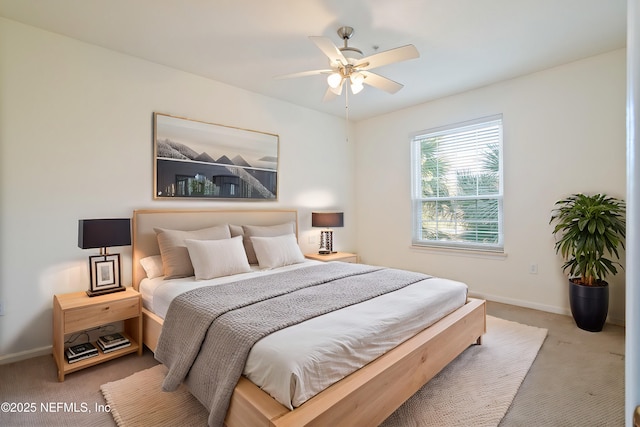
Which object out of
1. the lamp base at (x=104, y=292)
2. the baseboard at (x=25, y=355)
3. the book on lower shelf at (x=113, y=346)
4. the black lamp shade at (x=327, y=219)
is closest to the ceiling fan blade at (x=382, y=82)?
the black lamp shade at (x=327, y=219)

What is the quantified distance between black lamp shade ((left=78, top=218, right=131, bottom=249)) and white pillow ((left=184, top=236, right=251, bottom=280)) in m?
0.52

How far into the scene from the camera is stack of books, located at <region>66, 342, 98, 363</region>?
7.72 ft

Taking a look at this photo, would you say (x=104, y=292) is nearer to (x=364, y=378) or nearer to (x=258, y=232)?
(x=258, y=232)

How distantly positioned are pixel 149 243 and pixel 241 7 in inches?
88.6

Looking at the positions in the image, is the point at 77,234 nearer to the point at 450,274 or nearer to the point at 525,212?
the point at 450,274

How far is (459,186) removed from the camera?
425 centimetres

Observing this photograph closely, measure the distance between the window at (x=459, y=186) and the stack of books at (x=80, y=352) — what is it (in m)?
3.95

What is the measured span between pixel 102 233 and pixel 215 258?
2.91 feet

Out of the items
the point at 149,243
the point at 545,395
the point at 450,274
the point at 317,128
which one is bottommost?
the point at 545,395

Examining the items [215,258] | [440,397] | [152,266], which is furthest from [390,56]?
[152,266]

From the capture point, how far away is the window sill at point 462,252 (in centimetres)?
389

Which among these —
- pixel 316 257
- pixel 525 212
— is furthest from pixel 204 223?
pixel 525 212

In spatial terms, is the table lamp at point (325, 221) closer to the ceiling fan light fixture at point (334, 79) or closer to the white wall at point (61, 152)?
the white wall at point (61, 152)

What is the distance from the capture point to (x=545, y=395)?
204 cm
